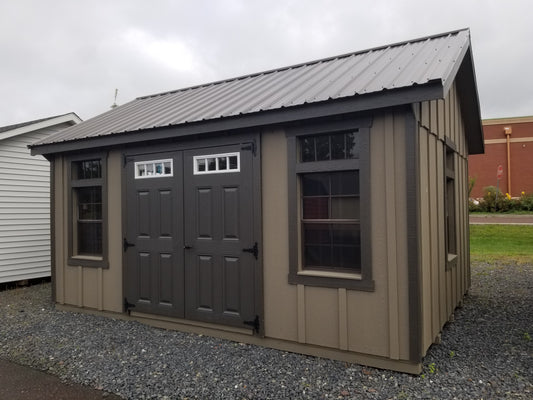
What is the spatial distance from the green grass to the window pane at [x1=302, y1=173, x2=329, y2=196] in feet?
29.0

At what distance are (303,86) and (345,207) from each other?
5.89 feet

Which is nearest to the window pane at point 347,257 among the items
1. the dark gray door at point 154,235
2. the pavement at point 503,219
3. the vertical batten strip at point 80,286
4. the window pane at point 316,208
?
the window pane at point 316,208

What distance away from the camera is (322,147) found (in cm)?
412

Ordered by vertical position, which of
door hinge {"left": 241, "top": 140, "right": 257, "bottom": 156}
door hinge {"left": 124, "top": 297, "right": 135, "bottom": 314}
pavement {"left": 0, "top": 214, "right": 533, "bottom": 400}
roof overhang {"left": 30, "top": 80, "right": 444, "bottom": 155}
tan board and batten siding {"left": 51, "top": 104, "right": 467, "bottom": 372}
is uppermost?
roof overhang {"left": 30, "top": 80, "right": 444, "bottom": 155}

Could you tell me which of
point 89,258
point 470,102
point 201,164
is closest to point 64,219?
point 89,258

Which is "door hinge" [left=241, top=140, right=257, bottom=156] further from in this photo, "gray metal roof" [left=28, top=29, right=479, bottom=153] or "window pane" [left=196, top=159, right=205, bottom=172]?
"window pane" [left=196, top=159, right=205, bottom=172]

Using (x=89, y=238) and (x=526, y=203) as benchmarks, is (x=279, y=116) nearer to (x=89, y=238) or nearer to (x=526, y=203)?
(x=89, y=238)

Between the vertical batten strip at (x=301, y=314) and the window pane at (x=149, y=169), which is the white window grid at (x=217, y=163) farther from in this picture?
the vertical batten strip at (x=301, y=314)

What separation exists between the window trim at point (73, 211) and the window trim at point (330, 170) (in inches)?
120

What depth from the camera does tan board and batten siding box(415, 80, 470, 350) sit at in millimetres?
3799

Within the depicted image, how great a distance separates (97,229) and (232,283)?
2.69 m

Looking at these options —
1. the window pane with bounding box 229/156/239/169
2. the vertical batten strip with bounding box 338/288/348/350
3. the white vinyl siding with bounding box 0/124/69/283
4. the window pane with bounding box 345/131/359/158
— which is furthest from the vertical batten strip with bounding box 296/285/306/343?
the white vinyl siding with bounding box 0/124/69/283

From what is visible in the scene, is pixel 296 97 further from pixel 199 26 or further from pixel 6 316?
pixel 199 26

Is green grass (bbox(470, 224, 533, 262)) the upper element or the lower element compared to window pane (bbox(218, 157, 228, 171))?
lower
